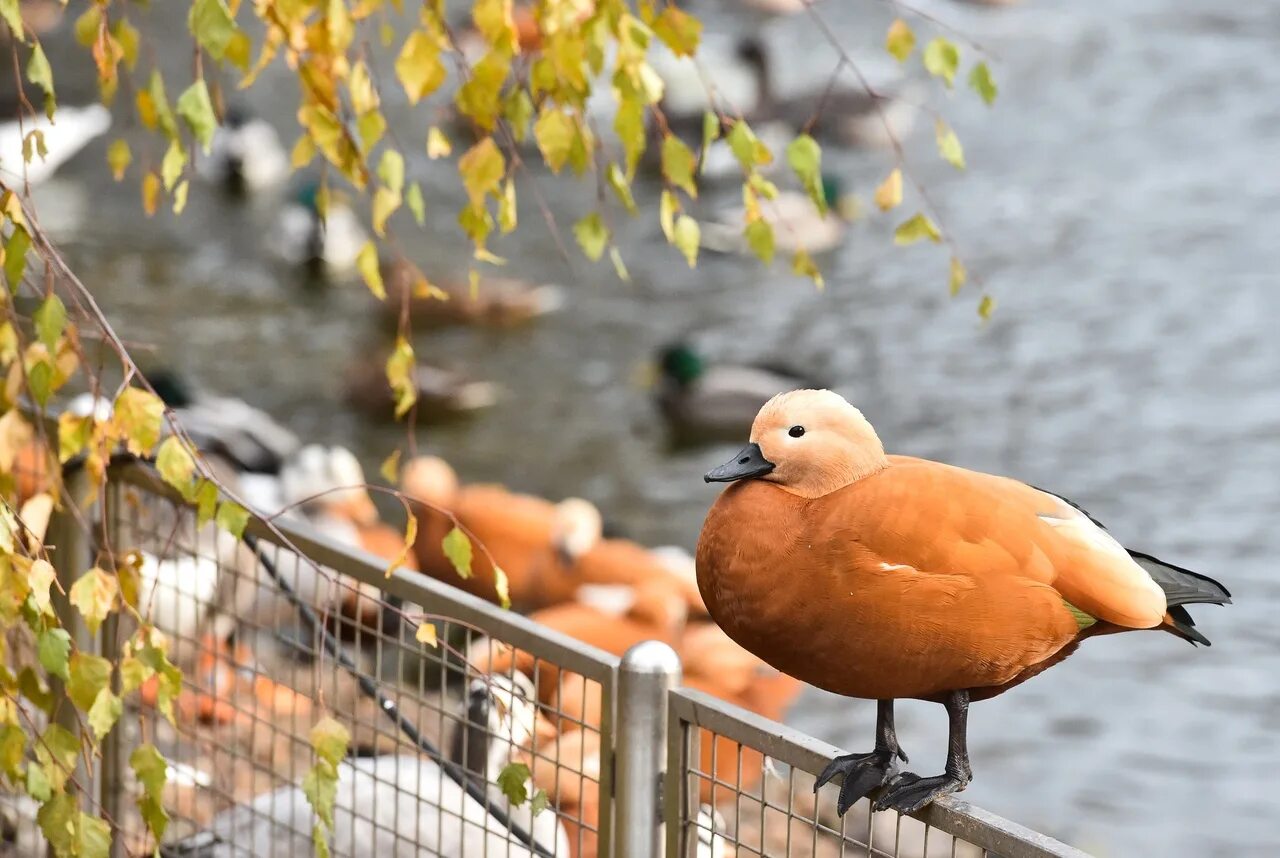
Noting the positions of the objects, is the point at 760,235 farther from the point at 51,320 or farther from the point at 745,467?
the point at 51,320

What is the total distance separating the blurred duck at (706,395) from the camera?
7.70 meters

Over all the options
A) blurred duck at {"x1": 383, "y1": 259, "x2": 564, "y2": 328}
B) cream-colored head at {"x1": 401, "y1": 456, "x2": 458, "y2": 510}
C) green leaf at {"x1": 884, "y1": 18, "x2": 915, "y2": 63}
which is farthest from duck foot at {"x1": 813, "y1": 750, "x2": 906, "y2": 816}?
blurred duck at {"x1": 383, "y1": 259, "x2": 564, "y2": 328}

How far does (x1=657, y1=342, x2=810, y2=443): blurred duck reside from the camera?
7.70 meters

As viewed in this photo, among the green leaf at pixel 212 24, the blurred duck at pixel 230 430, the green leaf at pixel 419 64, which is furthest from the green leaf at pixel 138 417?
the blurred duck at pixel 230 430

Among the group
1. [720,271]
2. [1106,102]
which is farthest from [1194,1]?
[720,271]

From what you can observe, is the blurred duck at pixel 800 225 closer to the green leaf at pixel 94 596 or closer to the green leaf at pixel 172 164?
the green leaf at pixel 172 164

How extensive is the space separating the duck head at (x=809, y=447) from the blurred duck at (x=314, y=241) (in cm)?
803

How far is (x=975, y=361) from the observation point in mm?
8414

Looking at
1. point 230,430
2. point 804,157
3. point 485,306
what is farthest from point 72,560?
point 485,306

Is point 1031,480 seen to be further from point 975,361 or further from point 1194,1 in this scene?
point 1194,1

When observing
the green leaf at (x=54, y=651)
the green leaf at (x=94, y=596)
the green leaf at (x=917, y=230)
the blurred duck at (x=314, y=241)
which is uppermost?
the green leaf at (x=917, y=230)

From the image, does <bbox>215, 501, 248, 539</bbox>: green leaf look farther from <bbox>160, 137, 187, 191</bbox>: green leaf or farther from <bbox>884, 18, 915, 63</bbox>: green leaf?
<bbox>884, 18, 915, 63</bbox>: green leaf

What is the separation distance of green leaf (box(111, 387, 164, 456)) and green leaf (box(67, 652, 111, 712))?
0.20m

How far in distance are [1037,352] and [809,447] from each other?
722cm
